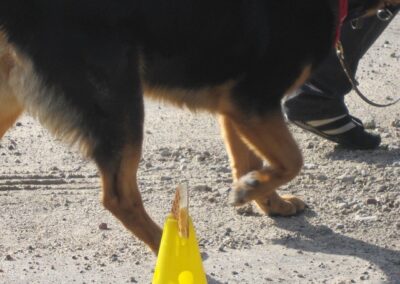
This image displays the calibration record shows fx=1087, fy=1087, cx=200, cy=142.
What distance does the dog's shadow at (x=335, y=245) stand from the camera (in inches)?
188

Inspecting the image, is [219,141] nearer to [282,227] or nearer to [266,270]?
[282,227]

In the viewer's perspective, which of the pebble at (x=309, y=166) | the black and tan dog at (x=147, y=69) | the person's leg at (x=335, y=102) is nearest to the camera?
the black and tan dog at (x=147, y=69)

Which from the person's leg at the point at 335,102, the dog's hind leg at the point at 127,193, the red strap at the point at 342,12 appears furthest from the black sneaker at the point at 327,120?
the dog's hind leg at the point at 127,193

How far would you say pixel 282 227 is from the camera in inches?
206

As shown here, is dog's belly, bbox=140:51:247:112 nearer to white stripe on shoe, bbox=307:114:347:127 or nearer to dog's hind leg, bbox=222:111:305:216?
dog's hind leg, bbox=222:111:305:216

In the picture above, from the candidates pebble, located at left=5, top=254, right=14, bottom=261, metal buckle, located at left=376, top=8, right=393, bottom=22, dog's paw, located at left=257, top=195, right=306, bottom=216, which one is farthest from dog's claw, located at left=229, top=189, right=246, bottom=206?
metal buckle, located at left=376, top=8, right=393, bottom=22

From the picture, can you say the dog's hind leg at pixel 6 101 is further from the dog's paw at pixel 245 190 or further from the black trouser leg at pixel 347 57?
the black trouser leg at pixel 347 57

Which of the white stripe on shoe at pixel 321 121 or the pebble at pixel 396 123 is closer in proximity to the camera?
the white stripe on shoe at pixel 321 121

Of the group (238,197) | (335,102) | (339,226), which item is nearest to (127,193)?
(238,197)

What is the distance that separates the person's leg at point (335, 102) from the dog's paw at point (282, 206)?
3.11ft

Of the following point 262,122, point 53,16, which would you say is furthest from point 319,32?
point 53,16

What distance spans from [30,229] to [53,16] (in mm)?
1229

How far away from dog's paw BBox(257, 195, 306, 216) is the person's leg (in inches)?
37.3

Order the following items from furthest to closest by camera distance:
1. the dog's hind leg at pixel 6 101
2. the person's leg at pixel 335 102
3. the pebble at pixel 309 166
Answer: the person's leg at pixel 335 102, the pebble at pixel 309 166, the dog's hind leg at pixel 6 101
